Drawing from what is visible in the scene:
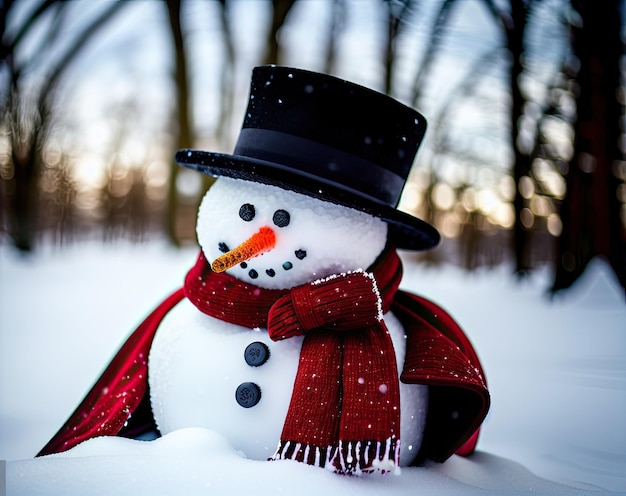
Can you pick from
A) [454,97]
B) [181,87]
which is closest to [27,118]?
[181,87]

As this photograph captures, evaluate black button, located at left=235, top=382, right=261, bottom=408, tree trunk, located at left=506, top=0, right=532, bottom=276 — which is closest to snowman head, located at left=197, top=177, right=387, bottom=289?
black button, located at left=235, top=382, right=261, bottom=408

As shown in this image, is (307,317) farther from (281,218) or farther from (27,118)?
(27,118)

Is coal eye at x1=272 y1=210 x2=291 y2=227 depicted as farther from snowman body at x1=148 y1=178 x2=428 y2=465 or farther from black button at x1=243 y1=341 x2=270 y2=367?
black button at x1=243 y1=341 x2=270 y2=367

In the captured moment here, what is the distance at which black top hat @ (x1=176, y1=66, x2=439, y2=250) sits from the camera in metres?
1.48

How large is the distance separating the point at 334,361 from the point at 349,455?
Result: 9.0 inches

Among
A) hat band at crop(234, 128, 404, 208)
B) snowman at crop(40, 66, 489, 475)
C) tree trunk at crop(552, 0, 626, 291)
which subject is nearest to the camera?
snowman at crop(40, 66, 489, 475)

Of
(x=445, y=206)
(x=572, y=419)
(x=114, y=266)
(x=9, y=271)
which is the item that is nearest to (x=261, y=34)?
(x=114, y=266)

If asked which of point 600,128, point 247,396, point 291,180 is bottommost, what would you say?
point 247,396

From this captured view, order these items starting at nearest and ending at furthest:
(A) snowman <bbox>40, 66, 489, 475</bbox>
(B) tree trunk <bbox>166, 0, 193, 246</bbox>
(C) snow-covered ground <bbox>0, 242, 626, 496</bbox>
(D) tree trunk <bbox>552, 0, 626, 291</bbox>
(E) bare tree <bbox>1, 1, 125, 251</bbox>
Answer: (C) snow-covered ground <bbox>0, 242, 626, 496</bbox>
(A) snowman <bbox>40, 66, 489, 475</bbox>
(D) tree trunk <bbox>552, 0, 626, 291</bbox>
(B) tree trunk <bbox>166, 0, 193, 246</bbox>
(E) bare tree <bbox>1, 1, 125, 251</bbox>

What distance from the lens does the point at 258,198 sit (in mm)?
1494

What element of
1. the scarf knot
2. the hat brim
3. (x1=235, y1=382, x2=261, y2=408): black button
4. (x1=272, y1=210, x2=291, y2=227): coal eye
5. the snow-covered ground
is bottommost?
the snow-covered ground

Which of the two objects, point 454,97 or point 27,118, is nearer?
point 454,97

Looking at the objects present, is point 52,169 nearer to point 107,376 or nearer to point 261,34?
point 261,34

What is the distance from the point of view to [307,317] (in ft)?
4.58
